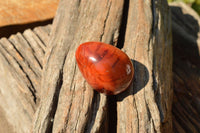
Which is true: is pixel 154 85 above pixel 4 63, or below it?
above

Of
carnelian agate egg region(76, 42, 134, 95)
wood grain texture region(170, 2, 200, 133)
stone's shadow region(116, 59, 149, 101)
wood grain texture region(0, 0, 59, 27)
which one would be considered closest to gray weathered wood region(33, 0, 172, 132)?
stone's shadow region(116, 59, 149, 101)

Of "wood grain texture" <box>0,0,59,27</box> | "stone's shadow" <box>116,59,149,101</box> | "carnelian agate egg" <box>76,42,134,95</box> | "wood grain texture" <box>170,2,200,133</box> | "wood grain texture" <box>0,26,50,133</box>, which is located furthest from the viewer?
"wood grain texture" <box>0,0,59,27</box>

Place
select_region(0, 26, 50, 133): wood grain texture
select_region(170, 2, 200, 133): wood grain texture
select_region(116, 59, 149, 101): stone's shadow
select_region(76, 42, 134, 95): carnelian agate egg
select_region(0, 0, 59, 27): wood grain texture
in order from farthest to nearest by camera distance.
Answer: select_region(0, 0, 59, 27): wood grain texture, select_region(170, 2, 200, 133): wood grain texture, select_region(0, 26, 50, 133): wood grain texture, select_region(116, 59, 149, 101): stone's shadow, select_region(76, 42, 134, 95): carnelian agate egg

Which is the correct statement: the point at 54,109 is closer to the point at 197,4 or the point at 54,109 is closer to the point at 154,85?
the point at 154,85

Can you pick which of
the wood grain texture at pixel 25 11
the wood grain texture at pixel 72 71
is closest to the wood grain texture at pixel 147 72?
the wood grain texture at pixel 72 71

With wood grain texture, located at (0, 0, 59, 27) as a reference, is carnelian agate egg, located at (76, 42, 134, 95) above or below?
above

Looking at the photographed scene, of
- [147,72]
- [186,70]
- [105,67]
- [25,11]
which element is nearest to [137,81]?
[147,72]

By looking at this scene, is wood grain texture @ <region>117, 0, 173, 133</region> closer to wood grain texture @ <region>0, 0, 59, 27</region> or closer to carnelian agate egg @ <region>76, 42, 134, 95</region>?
carnelian agate egg @ <region>76, 42, 134, 95</region>

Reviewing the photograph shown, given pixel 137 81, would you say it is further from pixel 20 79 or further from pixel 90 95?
pixel 20 79

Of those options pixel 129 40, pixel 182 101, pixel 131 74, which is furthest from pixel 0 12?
pixel 182 101
